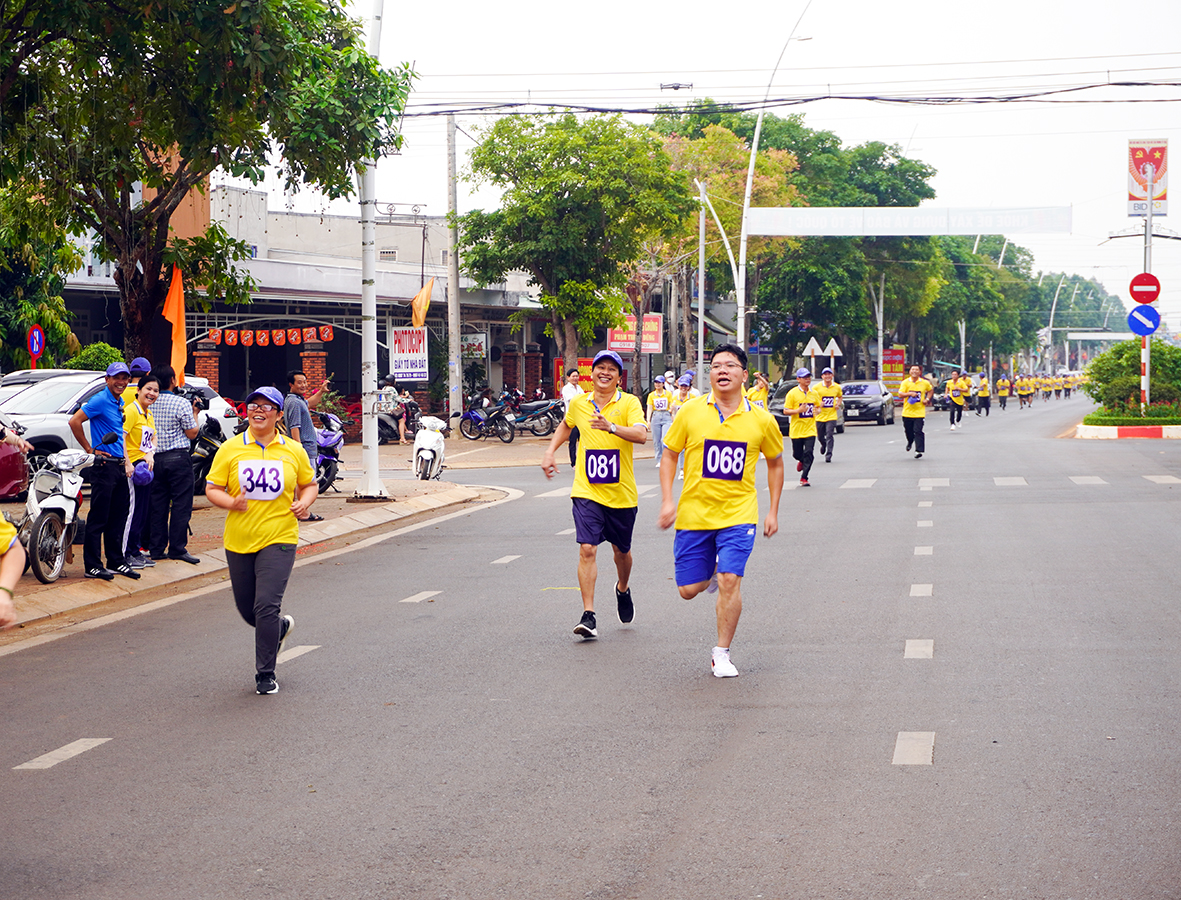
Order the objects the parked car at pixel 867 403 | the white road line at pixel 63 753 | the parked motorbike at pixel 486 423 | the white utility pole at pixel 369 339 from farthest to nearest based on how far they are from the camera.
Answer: the parked car at pixel 867 403 < the parked motorbike at pixel 486 423 < the white utility pole at pixel 369 339 < the white road line at pixel 63 753

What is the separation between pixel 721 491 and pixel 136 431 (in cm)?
619

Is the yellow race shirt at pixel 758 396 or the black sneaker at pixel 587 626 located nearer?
the black sneaker at pixel 587 626

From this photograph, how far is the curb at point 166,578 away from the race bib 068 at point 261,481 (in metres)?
3.07

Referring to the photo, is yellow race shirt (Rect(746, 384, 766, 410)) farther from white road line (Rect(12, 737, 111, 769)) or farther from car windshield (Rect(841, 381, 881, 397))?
car windshield (Rect(841, 381, 881, 397))

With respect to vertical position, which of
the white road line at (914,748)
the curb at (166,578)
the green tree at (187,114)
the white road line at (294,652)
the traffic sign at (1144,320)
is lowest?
the curb at (166,578)

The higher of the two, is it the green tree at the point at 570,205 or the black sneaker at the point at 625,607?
the green tree at the point at 570,205

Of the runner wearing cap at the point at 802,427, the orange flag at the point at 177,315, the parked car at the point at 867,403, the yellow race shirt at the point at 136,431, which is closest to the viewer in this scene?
the yellow race shirt at the point at 136,431

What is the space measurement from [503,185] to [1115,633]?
29.5 meters

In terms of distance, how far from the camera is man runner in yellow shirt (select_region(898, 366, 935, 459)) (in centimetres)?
2450

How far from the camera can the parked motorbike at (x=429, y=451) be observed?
71.4 feet

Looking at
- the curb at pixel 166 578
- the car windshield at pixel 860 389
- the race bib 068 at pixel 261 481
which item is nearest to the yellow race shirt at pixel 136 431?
the curb at pixel 166 578

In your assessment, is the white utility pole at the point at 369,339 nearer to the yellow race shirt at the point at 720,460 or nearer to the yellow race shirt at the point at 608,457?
the yellow race shirt at the point at 608,457

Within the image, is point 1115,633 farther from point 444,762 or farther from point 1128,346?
point 1128,346

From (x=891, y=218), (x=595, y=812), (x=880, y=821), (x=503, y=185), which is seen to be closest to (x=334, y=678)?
(x=595, y=812)
